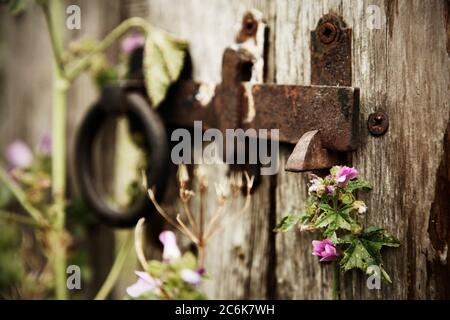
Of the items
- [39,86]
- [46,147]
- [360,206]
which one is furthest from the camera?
[39,86]

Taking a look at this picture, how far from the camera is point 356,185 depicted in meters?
0.85

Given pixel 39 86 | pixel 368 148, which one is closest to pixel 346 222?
pixel 368 148

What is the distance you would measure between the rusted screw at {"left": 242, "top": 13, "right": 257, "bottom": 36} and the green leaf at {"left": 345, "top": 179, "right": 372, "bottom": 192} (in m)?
0.38

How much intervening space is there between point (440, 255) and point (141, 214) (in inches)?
25.2

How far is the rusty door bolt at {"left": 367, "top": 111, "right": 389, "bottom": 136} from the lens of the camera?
0.86 m

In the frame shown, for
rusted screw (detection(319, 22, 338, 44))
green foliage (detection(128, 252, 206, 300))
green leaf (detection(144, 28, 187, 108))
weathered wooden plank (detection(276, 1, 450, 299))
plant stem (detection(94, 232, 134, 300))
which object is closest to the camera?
weathered wooden plank (detection(276, 1, 450, 299))

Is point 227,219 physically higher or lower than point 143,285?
higher

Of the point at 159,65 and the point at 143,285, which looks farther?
the point at 159,65

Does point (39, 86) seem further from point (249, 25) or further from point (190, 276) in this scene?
point (190, 276)

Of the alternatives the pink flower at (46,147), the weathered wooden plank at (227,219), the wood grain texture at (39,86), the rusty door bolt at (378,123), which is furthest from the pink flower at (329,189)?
the pink flower at (46,147)

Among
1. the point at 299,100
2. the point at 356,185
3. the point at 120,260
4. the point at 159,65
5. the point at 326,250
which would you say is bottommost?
the point at 120,260

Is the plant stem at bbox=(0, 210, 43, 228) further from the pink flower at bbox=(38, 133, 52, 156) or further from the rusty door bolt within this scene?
the rusty door bolt

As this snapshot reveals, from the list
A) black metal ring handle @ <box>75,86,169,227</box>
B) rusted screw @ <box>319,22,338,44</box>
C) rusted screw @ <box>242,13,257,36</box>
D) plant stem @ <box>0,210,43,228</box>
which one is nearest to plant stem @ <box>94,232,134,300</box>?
black metal ring handle @ <box>75,86,169,227</box>

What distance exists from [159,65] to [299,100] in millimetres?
357
